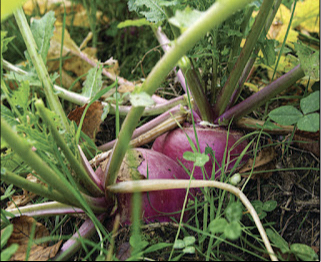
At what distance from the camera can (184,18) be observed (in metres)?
0.73

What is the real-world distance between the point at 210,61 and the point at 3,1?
77 centimetres

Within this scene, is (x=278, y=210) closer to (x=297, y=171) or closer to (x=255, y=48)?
(x=297, y=171)

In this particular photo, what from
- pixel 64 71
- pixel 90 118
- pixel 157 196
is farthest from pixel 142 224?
pixel 64 71

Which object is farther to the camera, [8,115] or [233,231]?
[8,115]

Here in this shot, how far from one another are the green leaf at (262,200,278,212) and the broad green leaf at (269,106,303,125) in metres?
0.23

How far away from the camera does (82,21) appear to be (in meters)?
2.14

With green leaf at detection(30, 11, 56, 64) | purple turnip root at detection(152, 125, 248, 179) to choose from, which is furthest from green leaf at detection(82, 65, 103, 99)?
purple turnip root at detection(152, 125, 248, 179)

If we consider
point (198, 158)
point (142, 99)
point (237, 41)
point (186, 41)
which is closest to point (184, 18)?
point (186, 41)

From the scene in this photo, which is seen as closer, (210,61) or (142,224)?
(142,224)

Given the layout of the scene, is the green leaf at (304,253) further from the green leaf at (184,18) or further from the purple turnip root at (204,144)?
the green leaf at (184,18)

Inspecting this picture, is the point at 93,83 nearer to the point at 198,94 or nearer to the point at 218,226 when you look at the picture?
the point at 198,94

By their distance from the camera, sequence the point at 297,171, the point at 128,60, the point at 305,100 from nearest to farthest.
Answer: the point at 305,100
the point at 297,171
the point at 128,60

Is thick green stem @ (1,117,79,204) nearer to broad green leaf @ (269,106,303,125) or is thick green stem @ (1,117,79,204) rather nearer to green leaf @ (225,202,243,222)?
green leaf @ (225,202,243,222)

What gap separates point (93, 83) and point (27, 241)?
644 mm
